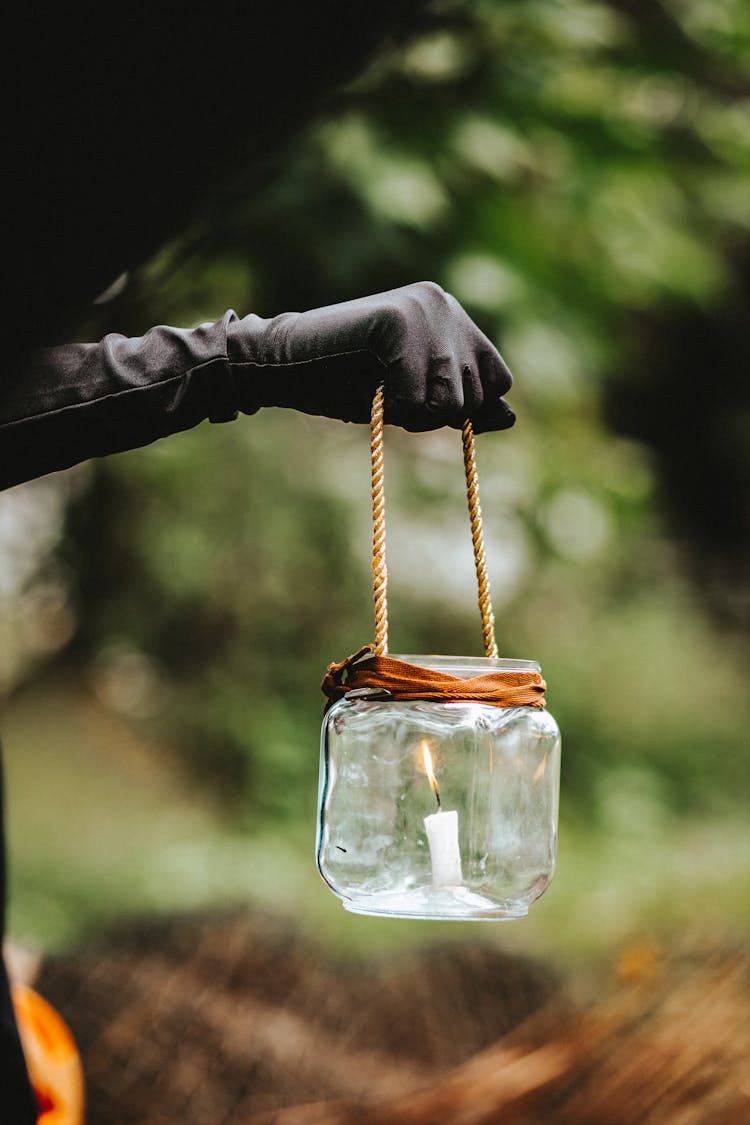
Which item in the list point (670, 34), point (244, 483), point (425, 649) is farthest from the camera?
point (425, 649)

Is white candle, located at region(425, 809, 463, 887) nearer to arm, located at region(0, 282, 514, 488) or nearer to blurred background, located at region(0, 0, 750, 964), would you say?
arm, located at region(0, 282, 514, 488)

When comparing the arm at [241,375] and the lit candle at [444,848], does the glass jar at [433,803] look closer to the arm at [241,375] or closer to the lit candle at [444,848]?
the lit candle at [444,848]

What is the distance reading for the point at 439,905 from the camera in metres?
0.74

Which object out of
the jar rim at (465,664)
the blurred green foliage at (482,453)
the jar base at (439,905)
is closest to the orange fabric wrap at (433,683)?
the jar rim at (465,664)

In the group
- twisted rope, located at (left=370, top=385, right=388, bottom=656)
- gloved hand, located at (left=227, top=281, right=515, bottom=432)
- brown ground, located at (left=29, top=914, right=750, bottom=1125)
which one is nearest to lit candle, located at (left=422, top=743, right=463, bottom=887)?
twisted rope, located at (left=370, top=385, right=388, bottom=656)

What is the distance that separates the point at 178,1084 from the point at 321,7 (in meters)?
1.78

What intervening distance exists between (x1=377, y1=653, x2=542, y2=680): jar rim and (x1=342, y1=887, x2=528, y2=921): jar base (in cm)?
15

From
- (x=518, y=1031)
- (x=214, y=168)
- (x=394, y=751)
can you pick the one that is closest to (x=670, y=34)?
(x=214, y=168)

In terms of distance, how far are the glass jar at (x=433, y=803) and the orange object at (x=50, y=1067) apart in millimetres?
649

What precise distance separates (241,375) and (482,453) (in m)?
2.37

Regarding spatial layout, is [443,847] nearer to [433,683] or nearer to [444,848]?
[444,848]

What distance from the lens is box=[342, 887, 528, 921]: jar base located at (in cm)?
73

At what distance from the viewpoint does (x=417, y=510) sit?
354 centimetres

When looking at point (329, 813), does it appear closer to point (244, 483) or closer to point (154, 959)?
point (154, 959)
